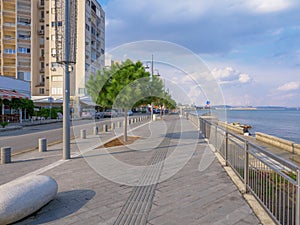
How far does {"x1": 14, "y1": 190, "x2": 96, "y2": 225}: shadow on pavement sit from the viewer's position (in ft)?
12.8

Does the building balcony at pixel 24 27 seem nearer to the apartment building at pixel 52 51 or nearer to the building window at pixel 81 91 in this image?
the apartment building at pixel 52 51

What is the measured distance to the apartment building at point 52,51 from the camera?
50.2 meters

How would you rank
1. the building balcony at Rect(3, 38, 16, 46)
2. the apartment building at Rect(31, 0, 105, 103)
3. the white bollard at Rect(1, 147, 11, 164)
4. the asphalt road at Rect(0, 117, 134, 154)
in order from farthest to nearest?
the building balcony at Rect(3, 38, 16, 46) < the apartment building at Rect(31, 0, 105, 103) < the asphalt road at Rect(0, 117, 134, 154) < the white bollard at Rect(1, 147, 11, 164)

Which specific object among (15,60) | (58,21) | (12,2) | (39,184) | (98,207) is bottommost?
(98,207)

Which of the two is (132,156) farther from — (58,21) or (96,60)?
(96,60)

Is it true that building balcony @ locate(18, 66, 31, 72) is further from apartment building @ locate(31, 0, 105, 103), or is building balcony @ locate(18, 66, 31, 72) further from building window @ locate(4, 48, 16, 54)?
building window @ locate(4, 48, 16, 54)

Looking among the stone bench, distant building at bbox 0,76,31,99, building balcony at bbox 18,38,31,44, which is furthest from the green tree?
building balcony at bbox 18,38,31,44

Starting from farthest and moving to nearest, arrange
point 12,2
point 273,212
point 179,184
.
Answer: point 12,2, point 179,184, point 273,212

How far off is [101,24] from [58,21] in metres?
59.7

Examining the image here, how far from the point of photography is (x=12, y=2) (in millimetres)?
51250

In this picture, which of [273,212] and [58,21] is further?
[58,21]

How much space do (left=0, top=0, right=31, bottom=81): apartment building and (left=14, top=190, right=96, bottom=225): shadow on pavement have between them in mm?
53671

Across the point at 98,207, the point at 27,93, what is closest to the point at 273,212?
the point at 98,207

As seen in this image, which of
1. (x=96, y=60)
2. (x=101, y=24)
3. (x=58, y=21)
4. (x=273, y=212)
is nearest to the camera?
(x=273, y=212)
